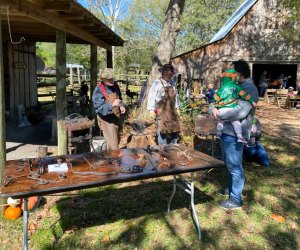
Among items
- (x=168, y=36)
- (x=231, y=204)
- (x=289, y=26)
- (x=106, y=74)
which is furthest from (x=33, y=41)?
(x=289, y=26)

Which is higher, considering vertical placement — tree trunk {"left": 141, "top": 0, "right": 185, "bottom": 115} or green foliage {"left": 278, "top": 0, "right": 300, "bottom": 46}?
green foliage {"left": 278, "top": 0, "right": 300, "bottom": 46}

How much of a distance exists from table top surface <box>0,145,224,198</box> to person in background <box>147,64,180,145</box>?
5.36ft

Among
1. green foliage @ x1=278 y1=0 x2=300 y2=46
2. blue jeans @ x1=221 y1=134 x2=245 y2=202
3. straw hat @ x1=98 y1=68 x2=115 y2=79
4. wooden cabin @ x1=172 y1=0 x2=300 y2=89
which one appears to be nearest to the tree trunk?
straw hat @ x1=98 y1=68 x2=115 y2=79

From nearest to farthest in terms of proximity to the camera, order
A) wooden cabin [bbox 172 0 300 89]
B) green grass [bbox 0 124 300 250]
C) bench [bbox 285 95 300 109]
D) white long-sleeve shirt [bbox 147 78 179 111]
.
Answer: green grass [bbox 0 124 300 250]
white long-sleeve shirt [bbox 147 78 179 111]
bench [bbox 285 95 300 109]
wooden cabin [bbox 172 0 300 89]

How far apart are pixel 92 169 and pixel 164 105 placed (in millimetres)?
2762

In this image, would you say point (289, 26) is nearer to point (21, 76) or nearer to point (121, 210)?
point (21, 76)

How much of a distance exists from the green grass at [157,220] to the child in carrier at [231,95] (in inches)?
42.3

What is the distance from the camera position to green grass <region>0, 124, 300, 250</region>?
378 centimetres

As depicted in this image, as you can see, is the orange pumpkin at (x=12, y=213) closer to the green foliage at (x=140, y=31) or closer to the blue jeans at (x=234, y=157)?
the blue jeans at (x=234, y=157)

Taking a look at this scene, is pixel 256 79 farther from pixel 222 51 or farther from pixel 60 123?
pixel 60 123

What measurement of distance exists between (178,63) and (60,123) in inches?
592

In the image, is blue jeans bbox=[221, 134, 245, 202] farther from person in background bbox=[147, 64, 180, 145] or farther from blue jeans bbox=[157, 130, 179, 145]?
blue jeans bbox=[157, 130, 179, 145]

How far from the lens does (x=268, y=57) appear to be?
60.6 feet

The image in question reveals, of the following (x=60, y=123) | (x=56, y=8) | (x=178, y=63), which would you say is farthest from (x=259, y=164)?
(x=178, y=63)
